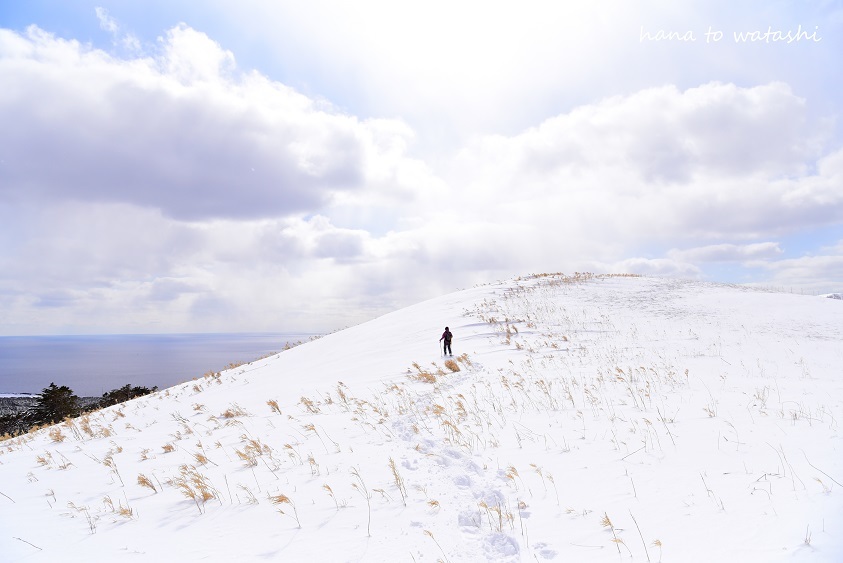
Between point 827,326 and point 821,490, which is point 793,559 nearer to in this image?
point 821,490

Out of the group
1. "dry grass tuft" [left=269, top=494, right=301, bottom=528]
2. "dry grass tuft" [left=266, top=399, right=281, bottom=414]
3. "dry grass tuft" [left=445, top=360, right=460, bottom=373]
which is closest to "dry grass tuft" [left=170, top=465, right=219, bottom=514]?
"dry grass tuft" [left=269, top=494, right=301, bottom=528]

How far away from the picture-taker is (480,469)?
4961 millimetres

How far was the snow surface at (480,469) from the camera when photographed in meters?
3.45

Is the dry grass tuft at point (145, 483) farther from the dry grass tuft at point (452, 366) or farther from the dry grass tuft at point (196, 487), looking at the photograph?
the dry grass tuft at point (452, 366)

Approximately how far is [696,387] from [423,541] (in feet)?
21.0

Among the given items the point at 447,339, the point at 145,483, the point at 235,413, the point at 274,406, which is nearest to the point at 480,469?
the point at 145,483

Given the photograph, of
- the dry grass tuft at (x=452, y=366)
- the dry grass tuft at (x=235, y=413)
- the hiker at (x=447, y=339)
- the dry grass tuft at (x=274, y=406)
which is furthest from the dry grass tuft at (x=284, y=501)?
the hiker at (x=447, y=339)

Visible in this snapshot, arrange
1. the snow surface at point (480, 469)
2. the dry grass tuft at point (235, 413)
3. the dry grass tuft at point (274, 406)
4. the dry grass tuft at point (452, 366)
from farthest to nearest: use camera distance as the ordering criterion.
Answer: the dry grass tuft at point (452, 366), the dry grass tuft at point (235, 413), the dry grass tuft at point (274, 406), the snow surface at point (480, 469)

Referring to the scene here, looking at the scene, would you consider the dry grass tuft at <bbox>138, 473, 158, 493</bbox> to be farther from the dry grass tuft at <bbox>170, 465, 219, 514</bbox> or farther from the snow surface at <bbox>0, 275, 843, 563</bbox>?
the dry grass tuft at <bbox>170, 465, 219, 514</bbox>

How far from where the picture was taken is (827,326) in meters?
13.8

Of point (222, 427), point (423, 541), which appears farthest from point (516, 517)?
point (222, 427)

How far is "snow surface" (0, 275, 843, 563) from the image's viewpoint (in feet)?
11.3

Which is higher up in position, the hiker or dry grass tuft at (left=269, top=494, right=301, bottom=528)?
the hiker

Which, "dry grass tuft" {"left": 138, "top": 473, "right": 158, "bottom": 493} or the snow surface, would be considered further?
"dry grass tuft" {"left": 138, "top": 473, "right": 158, "bottom": 493}
